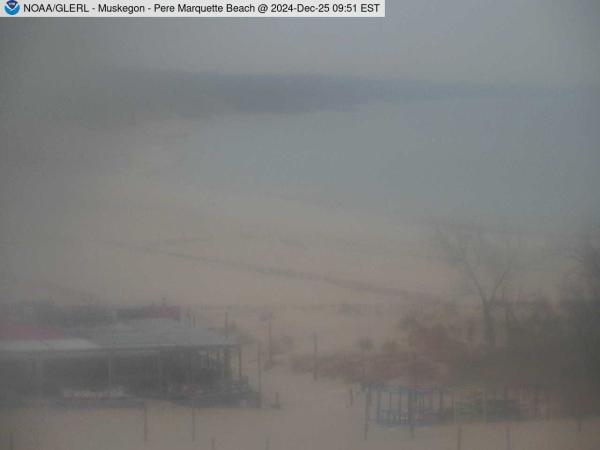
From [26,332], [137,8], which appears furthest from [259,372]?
[137,8]

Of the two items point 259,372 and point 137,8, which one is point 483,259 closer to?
point 259,372

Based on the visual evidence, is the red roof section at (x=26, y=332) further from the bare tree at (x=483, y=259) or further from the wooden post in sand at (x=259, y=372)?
the bare tree at (x=483, y=259)

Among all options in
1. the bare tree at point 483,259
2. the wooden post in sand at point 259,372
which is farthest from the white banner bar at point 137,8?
the wooden post in sand at point 259,372

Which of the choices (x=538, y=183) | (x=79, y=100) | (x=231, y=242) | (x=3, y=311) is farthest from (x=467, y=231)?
(x=3, y=311)

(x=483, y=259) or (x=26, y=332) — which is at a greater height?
(x=483, y=259)

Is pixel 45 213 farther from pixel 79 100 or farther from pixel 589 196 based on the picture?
pixel 589 196

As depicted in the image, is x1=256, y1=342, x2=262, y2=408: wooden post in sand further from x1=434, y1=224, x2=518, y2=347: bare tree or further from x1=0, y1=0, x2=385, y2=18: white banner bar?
x1=0, y1=0, x2=385, y2=18: white banner bar

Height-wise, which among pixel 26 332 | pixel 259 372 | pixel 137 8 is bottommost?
pixel 259 372
